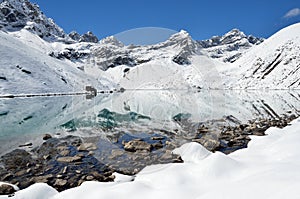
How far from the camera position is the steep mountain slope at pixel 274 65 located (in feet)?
319

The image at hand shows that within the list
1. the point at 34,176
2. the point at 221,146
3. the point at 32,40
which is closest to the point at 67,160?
the point at 34,176

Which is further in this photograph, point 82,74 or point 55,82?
point 82,74

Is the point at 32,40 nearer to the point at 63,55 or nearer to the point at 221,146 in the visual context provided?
the point at 63,55

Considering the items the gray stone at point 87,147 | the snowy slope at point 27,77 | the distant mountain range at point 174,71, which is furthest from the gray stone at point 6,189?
the snowy slope at point 27,77

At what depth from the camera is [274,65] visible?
107062 millimetres

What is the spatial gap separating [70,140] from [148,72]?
383 ft

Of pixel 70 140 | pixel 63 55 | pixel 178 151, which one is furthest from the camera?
pixel 63 55

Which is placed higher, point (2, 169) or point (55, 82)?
point (55, 82)

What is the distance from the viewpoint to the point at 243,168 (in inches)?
260

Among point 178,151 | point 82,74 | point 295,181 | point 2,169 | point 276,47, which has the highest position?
point 276,47

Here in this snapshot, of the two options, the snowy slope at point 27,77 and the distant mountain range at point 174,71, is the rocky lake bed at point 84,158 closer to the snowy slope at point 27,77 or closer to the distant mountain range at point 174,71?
the distant mountain range at point 174,71

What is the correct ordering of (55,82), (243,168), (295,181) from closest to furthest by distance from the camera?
(295,181) < (243,168) < (55,82)

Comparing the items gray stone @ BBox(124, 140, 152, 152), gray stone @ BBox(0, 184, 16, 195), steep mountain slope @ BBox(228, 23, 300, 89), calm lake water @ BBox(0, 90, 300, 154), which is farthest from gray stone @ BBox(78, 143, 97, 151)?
steep mountain slope @ BBox(228, 23, 300, 89)

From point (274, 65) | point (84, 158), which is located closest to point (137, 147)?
point (84, 158)
